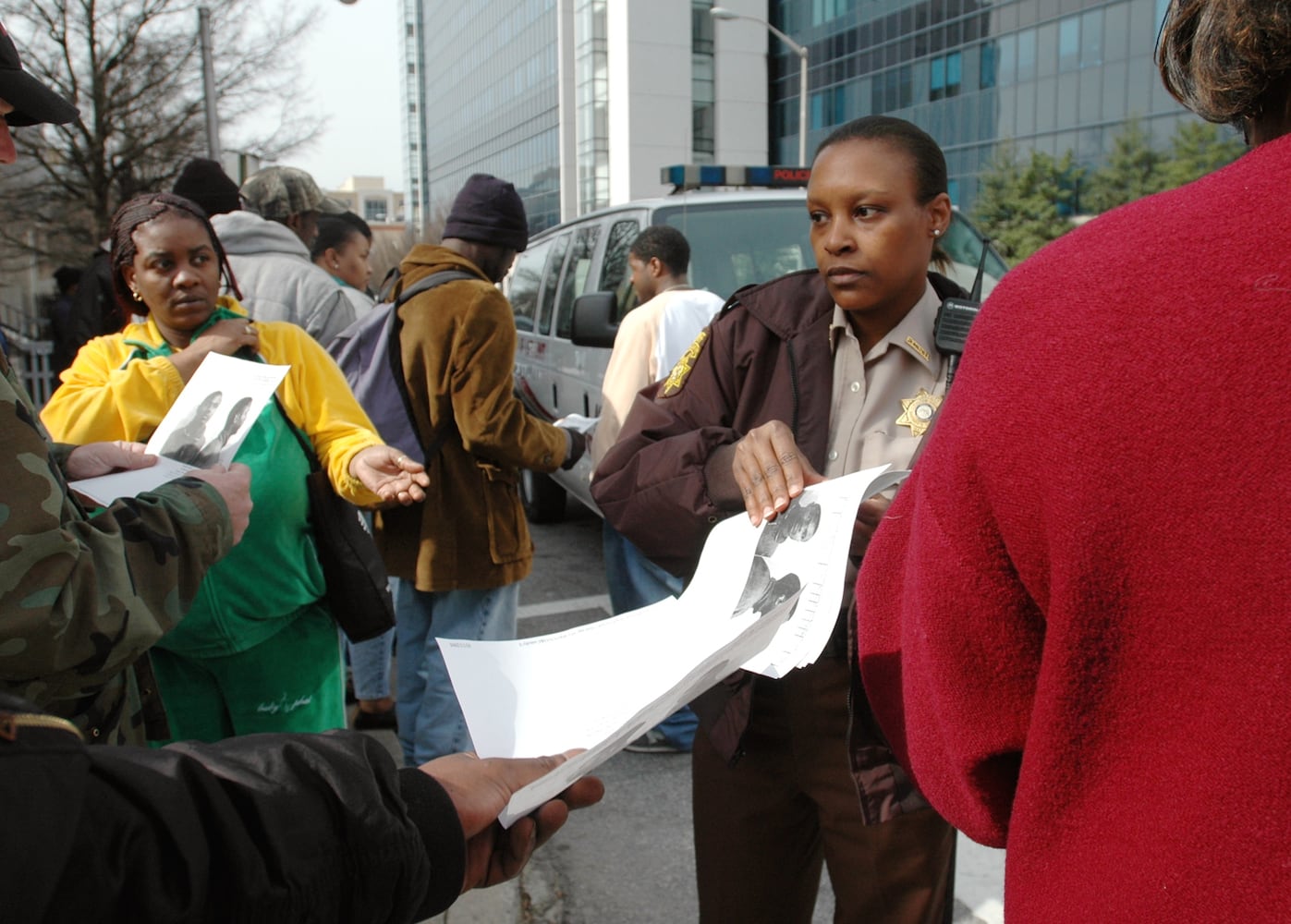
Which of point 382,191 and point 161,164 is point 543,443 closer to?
point 161,164

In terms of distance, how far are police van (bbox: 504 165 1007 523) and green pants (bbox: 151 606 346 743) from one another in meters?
2.43

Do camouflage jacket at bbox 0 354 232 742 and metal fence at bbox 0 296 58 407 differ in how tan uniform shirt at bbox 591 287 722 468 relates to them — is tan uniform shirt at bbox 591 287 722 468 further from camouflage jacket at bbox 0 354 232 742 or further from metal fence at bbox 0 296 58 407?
metal fence at bbox 0 296 58 407

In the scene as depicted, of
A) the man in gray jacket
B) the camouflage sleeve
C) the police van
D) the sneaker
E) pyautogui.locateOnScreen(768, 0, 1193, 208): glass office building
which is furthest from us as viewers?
pyautogui.locateOnScreen(768, 0, 1193, 208): glass office building

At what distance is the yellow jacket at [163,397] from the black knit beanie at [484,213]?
1078 millimetres

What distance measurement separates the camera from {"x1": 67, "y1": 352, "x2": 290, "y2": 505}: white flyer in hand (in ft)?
6.87

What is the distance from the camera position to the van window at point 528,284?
7.48 m

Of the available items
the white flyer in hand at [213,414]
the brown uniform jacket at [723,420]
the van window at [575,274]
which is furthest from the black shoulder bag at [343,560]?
the van window at [575,274]

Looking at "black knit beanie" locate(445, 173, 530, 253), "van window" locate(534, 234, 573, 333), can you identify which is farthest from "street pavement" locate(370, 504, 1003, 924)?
"van window" locate(534, 234, 573, 333)

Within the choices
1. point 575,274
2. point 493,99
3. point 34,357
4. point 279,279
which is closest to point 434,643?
point 279,279

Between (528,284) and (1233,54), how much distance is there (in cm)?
719

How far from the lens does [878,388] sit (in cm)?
195

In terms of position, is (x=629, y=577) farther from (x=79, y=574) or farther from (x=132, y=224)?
(x=79, y=574)

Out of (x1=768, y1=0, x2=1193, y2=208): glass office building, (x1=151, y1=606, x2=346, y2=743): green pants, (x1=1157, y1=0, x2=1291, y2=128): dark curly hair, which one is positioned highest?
(x1=768, y1=0, x2=1193, y2=208): glass office building

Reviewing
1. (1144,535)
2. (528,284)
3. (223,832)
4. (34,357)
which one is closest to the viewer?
(1144,535)
